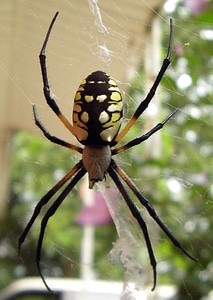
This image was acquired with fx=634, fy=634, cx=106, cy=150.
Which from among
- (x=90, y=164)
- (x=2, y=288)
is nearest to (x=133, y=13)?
(x=90, y=164)

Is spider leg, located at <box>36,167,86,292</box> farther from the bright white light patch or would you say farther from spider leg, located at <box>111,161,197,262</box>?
the bright white light patch

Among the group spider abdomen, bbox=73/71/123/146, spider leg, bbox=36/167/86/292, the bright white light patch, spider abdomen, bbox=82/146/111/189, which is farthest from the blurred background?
spider abdomen, bbox=73/71/123/146

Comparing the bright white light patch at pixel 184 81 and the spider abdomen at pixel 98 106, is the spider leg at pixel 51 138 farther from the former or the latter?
the bright white light patch at pixel 184 81

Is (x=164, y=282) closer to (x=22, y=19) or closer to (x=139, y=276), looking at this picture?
(x=139, y=276)

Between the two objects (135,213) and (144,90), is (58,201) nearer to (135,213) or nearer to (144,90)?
(135,213)

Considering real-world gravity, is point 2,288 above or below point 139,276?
below

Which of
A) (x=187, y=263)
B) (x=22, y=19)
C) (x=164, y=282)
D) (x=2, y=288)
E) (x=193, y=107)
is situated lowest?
(x=2, y=288)

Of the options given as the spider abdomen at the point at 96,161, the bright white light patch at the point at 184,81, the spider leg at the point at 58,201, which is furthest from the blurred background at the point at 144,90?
the spider abdomen at the point at 96,161

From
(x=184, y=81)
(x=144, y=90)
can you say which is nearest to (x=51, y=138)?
(x=144, y=90)
